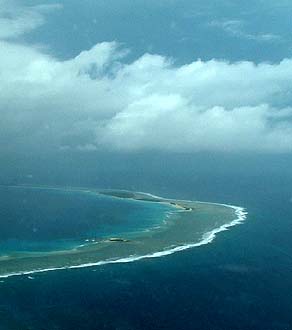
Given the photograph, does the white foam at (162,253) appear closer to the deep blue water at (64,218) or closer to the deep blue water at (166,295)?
the deep blue water at (166,295)

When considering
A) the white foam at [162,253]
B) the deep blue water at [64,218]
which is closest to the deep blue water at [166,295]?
the white foam at [162,253]

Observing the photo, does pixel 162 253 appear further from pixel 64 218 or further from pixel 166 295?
pixel 64 218

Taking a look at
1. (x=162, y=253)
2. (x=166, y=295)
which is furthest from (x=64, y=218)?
(x=166, y=295)

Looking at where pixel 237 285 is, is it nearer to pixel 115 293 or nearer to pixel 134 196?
pixel 115 293

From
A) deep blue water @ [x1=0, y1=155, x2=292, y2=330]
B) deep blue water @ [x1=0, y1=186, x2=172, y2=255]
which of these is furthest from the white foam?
deep blue water @ [x1=0, y1=186, x2=172, y2=255]

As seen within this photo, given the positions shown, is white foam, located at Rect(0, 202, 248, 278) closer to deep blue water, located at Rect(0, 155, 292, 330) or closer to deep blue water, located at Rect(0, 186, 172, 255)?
deep blue water, located at Rect(0, 155, 292, 330)
